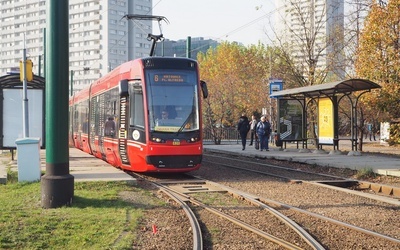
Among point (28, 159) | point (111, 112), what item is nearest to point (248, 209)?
point (28, 159)

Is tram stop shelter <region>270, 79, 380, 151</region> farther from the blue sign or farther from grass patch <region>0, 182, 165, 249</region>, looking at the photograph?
grass patch <region>0, 182, 165, 249</region>

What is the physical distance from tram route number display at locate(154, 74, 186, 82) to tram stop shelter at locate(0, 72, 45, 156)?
6482 mm

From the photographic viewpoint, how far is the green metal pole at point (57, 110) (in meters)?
9.38

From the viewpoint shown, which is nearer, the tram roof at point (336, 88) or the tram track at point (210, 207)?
the tram track at point (210, 207)

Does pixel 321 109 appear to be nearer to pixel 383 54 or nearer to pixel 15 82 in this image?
pixel 383 54

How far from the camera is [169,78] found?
47.0 feet

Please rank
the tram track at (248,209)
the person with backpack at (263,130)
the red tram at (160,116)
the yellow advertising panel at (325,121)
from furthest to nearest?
the person with backpack at (263,130)
the yellow advertising panel at (325,121)
the red tram at (160,116)
the tram track at (248,209)

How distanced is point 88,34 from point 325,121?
93.1 meters

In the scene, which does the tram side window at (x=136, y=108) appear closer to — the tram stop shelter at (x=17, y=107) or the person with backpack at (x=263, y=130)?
the tram stop shelter at (x=17, y=107)

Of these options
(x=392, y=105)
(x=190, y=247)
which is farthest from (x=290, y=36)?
(x=190, y=247)

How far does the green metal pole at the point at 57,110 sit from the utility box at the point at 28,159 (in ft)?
11.1

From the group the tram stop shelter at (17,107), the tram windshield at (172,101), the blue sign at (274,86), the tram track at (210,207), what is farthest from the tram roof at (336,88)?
the tram stop shelter at (17,107)

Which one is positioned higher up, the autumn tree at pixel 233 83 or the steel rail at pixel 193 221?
the autumn tree at pixel 233 83

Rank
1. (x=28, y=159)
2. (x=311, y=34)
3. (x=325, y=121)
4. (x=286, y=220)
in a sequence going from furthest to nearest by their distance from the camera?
(x=311, y=34)
(x=325, y=121)
(x=28, y=159)
(x=286, y=220)
